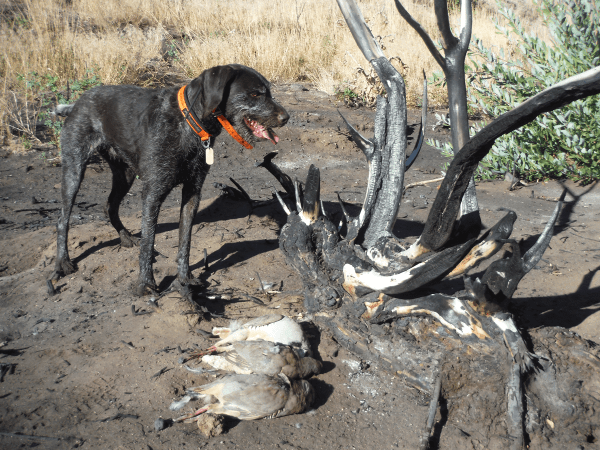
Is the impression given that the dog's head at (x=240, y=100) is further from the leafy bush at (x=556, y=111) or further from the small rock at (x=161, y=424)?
the leafy bush at (x=556, y=111)

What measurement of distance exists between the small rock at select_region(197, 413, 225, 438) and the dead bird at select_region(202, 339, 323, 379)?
32cm

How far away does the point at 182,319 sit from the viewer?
3295mm

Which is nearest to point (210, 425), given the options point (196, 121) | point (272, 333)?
point (272, 333)

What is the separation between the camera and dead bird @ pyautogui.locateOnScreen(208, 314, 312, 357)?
2850mm

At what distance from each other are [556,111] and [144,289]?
4843mm

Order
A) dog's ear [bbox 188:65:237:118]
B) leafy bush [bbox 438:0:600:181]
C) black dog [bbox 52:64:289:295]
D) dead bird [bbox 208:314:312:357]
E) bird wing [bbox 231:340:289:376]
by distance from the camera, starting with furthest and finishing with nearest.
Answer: leafy bush [bbox 438:0:600:181], black dog [bbox 52:64:289:295], dog's ear [bbox 188:65:237:118], dead bird [bbox 208:314:312:357], bird wing [bbox 231:340:289:376]

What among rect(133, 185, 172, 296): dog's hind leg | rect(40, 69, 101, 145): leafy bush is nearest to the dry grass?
rect(40, 69, 101, 145): leafy bush

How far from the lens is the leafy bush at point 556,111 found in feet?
17.5

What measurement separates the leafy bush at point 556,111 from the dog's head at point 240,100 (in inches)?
113

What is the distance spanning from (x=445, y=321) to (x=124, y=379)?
6.14 feet

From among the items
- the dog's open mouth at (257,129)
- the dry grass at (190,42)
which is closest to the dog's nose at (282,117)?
the dog's open mouth at (257,129)

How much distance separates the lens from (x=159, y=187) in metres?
3.61

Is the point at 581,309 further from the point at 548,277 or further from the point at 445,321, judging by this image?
the point at 445,321

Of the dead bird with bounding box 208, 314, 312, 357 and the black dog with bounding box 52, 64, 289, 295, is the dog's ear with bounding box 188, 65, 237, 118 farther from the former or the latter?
the dead bird with bounding box 208, 314, 312, 357
